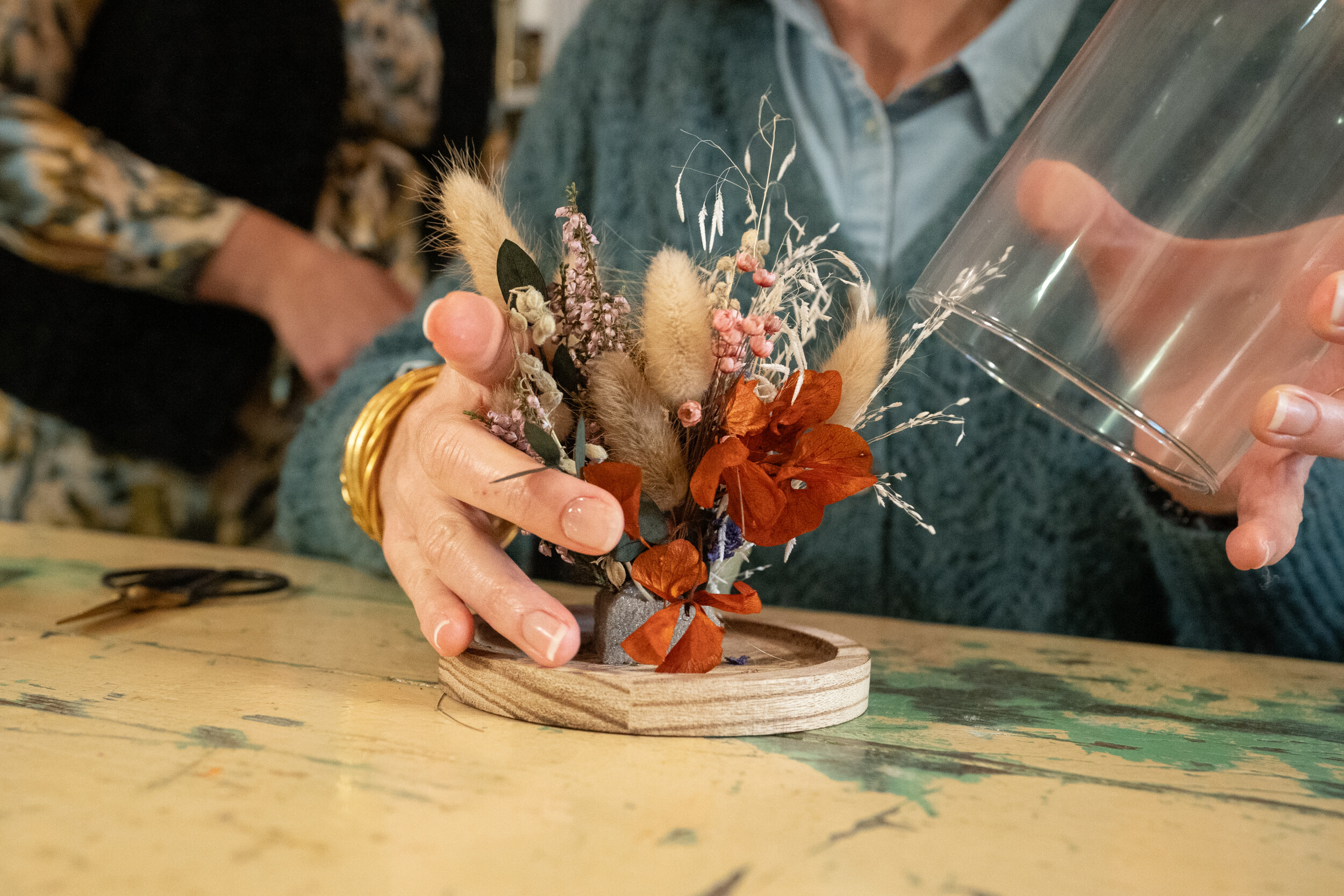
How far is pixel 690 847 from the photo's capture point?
0.91 feet

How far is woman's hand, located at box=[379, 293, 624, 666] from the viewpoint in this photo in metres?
0.36

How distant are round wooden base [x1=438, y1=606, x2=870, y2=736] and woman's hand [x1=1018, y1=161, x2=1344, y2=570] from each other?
18 cm

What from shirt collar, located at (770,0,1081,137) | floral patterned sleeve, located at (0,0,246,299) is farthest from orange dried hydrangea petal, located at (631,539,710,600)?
floral patterned sleeve, located at (0,0,246,299)

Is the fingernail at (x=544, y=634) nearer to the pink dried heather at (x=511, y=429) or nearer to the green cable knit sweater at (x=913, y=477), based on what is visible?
the pink dried heather at (x=511, y=429)

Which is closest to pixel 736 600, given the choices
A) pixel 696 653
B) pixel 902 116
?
pixel 696 653

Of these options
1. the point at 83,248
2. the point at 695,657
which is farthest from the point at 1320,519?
the point at 83,248

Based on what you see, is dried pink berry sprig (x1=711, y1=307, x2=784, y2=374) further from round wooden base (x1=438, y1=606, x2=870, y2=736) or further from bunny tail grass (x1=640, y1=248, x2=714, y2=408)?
round wooden base (x1=438, y1=606, x2=870, y2=736)

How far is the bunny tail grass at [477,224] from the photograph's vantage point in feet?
1.32

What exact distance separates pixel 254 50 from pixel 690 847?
1.17 meters

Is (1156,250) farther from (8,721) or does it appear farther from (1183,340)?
(8,721)

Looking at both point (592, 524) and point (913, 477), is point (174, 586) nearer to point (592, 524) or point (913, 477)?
point (592, 524)

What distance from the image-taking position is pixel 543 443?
1.22ft

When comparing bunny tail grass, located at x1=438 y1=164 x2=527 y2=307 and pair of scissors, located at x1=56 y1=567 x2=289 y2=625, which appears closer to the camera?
bunny tail grass, located at x1=438 y1=164 x2=527 y2=307

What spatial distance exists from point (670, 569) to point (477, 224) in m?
0.17
